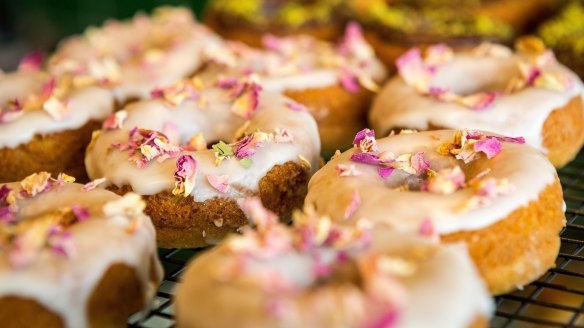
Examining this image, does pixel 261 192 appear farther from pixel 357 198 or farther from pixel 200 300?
pixel 200 300

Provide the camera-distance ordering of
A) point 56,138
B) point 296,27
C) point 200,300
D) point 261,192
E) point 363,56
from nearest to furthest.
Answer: point 200,300, point 261,192, point 56,138, point 363,56, point 296,27

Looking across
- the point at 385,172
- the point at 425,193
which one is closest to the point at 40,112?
the point at 385,172

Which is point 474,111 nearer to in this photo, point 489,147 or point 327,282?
point 489,147

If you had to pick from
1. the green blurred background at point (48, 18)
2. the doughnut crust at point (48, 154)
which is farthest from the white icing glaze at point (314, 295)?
the green blurred background at point (48, 18)

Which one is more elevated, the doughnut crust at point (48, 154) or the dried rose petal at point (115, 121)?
the dried rose petal at point (115, 121)

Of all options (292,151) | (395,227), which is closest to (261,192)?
(292,151)

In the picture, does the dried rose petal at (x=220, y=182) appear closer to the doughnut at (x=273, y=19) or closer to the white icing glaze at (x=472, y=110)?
the white icing glaze at (x=472, y=110)
